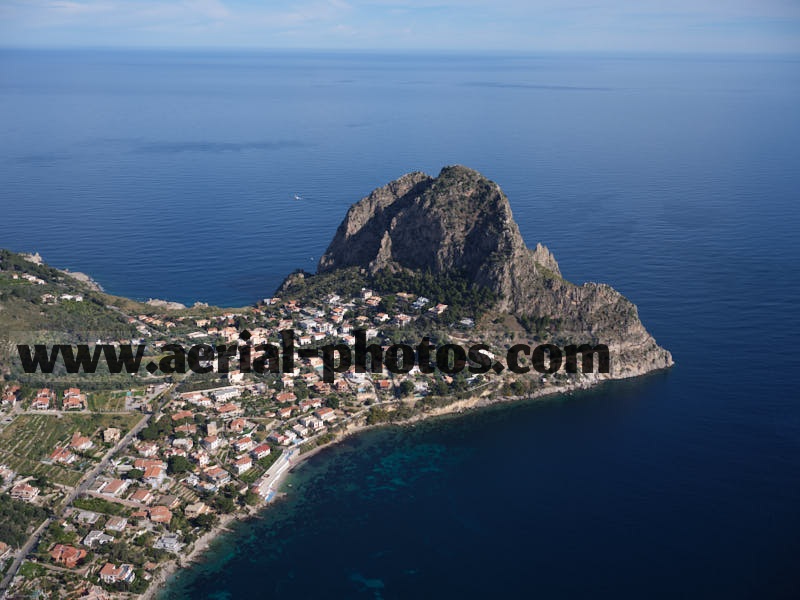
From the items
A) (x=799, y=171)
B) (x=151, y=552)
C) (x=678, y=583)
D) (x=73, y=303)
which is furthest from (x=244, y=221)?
(x=799, y=171)

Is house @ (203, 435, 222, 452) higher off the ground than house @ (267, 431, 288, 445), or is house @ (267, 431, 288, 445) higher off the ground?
house @ (203, 435, 222, 452)

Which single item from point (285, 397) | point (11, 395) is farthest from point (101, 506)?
point (285, 397)

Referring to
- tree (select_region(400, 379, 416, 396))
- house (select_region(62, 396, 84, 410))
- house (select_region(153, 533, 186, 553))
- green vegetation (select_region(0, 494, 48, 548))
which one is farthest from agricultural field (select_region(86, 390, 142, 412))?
tree (select_region(400, 379, 416, 396))

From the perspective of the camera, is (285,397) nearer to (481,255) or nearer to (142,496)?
(142,496)

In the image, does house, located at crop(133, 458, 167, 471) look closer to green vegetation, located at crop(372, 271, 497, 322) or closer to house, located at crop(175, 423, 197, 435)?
house, located at crop(175, 423, 197, 435)

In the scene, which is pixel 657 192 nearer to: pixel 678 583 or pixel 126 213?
pixel 126 213

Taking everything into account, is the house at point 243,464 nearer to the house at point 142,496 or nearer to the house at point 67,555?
the house at point 142,496
